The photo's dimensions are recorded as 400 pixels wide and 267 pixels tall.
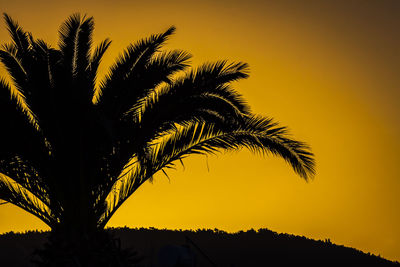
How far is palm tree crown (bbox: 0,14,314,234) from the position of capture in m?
11.2

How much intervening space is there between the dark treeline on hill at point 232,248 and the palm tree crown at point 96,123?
7444 millimetres

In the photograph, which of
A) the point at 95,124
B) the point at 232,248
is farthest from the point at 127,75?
the point at 232,248

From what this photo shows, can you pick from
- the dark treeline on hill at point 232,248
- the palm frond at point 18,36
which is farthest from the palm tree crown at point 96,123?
the dark treeline on hill at point 232,248

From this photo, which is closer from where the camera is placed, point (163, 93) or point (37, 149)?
point (37, 149)

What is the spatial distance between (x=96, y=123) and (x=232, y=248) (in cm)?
1140

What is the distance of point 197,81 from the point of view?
11.8 m

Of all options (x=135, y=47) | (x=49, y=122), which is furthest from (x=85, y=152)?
(x=135, y=47)

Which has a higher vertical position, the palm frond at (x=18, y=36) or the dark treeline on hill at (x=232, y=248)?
the palm frond at (x=18, y=36)

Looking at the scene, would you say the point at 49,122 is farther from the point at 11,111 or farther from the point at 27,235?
the point at 27,235

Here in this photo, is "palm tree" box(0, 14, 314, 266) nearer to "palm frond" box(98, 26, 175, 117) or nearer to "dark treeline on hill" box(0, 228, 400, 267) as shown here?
"palm frond" box(98, 26, 175, 117)

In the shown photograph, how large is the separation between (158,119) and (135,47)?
194 centimetres

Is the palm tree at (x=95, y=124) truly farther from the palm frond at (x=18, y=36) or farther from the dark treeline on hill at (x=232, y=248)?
the dark treeline on hill at (x=232, y=248)

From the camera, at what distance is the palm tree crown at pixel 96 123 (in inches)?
→ 441

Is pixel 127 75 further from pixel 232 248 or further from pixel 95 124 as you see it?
pixel 232 248
